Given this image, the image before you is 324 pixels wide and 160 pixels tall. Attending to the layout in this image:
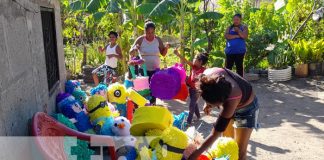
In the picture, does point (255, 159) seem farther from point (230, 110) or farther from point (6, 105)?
point (6, 105)

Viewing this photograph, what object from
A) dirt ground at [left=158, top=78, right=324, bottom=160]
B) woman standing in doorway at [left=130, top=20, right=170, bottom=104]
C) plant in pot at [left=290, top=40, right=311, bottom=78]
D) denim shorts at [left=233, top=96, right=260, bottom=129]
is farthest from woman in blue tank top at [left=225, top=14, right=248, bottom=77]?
denim shorts at [left=233, top=96, right=260, bottom=129]

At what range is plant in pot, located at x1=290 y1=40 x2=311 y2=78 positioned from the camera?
9.45 metres

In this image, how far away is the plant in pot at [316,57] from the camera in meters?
9.42

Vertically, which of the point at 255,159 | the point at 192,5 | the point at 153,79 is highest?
the point at 192,5

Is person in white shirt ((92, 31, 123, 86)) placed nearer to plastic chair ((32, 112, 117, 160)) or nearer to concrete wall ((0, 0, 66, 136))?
concrete wall ((0, 0, 66, 136))

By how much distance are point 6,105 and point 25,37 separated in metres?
1.01

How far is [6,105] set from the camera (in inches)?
118

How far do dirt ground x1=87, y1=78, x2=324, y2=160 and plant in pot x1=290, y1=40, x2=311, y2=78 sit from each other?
0.30 metres

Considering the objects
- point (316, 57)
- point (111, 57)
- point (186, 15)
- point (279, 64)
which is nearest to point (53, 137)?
point (111, 57)

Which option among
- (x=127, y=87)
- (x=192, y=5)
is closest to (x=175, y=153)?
(x=127, y=87)

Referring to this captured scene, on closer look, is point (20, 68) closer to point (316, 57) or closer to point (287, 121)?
point (287, 121)

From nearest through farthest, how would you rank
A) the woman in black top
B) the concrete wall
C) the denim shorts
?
1. the woman in black top
2. the concrete wall
3. the denim shorts

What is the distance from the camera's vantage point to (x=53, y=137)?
12.1ft

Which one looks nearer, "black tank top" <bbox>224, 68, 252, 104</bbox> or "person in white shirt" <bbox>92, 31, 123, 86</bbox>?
"black tank top" <bbox>224, 68, 252, 104</bbox>
